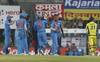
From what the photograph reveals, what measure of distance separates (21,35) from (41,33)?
906mm

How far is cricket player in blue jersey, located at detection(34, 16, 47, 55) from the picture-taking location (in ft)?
80.3

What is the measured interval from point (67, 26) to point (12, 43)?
8.75ft

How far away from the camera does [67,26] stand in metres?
25.6

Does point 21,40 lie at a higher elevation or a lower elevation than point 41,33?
lower

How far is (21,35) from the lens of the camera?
24.7m

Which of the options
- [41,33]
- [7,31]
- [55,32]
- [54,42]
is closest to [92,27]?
[55,32]

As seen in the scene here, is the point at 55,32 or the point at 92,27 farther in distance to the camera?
the point at 92,27

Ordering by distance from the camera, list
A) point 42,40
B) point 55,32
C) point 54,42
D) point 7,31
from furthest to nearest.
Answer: point 7,31 < point 42,40 < point 54,42 < point 55,32

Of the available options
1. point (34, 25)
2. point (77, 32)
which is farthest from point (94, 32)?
point (34, 25)

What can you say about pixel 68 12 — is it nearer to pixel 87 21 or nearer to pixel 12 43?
pixel 87 21

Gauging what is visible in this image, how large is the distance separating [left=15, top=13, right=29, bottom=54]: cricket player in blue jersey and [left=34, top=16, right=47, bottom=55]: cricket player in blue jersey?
1.84ft

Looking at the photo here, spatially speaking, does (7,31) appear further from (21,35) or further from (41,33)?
(41,33)

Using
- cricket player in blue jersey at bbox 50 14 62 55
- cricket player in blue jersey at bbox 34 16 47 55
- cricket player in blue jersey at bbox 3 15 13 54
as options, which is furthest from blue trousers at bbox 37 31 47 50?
cricket player in blue jersey at bbox 3 15 13 54

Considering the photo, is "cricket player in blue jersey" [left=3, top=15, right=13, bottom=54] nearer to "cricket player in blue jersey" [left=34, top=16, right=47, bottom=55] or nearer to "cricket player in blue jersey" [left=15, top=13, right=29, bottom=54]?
"cricket player in blue jersey" [left=15, top=13, right=29, bottom=54]
